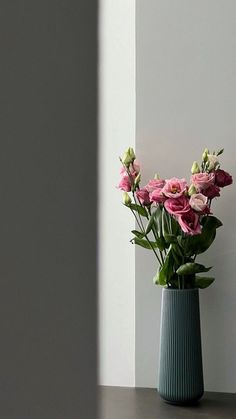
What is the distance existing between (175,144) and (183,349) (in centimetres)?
59

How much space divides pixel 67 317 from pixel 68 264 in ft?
0.04

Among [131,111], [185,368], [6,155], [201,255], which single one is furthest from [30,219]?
[131,111]

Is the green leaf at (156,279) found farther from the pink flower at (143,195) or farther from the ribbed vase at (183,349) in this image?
the pink flower at (143,195)

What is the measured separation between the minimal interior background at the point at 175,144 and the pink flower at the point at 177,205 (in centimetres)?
24

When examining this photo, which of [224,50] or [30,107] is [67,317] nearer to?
[30,107]

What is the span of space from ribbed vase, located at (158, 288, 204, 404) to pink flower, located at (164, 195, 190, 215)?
210 millimetres

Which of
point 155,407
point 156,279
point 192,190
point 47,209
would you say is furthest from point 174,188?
point 47,209

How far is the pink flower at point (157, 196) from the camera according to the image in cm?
162

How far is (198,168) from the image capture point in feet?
5.45

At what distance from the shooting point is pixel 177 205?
1.59m

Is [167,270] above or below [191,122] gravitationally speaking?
below

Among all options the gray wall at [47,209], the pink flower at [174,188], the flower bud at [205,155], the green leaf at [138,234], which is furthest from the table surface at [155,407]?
the gray wall at [47,209]

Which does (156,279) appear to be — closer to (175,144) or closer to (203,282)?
(203,282)

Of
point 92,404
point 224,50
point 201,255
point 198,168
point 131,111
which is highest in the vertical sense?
point 224,50
